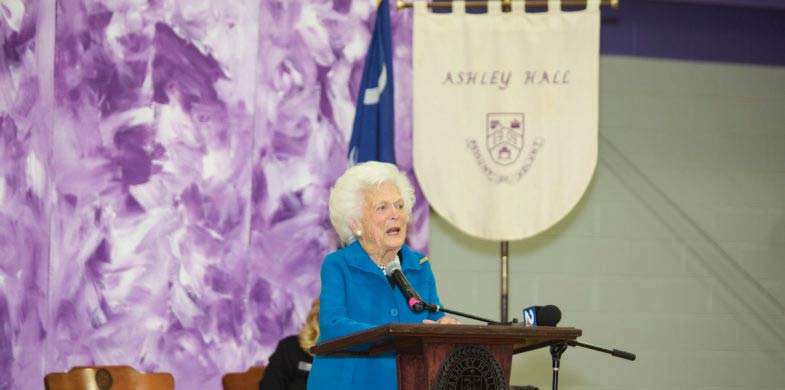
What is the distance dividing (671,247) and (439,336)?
3276 mm

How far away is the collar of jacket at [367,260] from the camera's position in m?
2.68

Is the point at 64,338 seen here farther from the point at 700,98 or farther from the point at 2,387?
the point at 700,98

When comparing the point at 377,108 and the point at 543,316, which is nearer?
the point at 543,316

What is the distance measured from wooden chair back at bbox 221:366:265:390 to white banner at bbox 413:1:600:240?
109 cm

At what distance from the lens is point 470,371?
227 cm

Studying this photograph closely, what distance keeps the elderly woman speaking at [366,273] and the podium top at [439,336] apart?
0.44 ft

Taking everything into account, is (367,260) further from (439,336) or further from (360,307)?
(439,336)

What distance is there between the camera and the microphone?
2365 millimetres

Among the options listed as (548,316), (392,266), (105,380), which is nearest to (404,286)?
(392,266)

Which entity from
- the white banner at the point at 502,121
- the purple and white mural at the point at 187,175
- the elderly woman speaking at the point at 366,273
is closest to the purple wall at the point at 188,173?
the purple and white mural at the point at 187,175

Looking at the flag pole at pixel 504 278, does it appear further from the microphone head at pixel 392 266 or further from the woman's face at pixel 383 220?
the microphone head at pixel 392 266

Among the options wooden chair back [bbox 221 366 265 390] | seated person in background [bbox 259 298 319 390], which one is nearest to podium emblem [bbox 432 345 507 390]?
seated person in background [bbox 259 298 319 390]

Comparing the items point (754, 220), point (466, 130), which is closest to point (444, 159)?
point (466, 130)

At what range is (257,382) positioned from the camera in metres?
4.43
